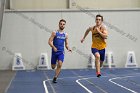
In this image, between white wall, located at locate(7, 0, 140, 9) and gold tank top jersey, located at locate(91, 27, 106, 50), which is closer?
gold tank top jersey, located at locate(91, 27, 106, 50)

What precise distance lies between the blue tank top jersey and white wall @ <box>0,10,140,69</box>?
9.17 metres

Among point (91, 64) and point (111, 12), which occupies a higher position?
point (111, 12)

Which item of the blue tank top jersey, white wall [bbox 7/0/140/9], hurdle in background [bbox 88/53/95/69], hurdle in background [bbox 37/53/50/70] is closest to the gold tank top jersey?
the blue tank top jersey

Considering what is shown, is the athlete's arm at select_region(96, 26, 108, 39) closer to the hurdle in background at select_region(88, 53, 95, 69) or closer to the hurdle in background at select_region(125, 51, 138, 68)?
the hurdle in background at select_region(88, 53, 95, 69)

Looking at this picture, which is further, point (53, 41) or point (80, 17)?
point (80, 17)

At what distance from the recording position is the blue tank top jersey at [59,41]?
42.1ft

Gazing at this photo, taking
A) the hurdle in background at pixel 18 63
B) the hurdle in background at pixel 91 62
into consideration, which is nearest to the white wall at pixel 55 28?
the hurdle in background at pixel 91 62

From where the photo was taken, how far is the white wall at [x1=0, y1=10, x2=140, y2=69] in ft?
72.1

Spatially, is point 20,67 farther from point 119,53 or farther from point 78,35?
point 119,53

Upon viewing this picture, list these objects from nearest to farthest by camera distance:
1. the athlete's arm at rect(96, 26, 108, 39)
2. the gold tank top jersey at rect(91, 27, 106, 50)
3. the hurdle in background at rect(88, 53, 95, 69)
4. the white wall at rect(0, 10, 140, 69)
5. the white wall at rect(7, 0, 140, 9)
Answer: the athlete's arm at rect(96, 26, 108, 39) → the gold tank top jersey at rect(91, 27, 106, 50) → the hurdle in background at rect(88, 53, 95, 69) → the white wall at rect(0, 10, 140, 69) → the white wall at rect(7, 0, 140, 9)

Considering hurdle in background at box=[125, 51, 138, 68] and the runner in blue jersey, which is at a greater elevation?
the runner in blue jersey

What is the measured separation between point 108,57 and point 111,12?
8.18 ft

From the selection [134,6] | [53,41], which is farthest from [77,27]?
[53,41]

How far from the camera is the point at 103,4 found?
22703 millimetres
